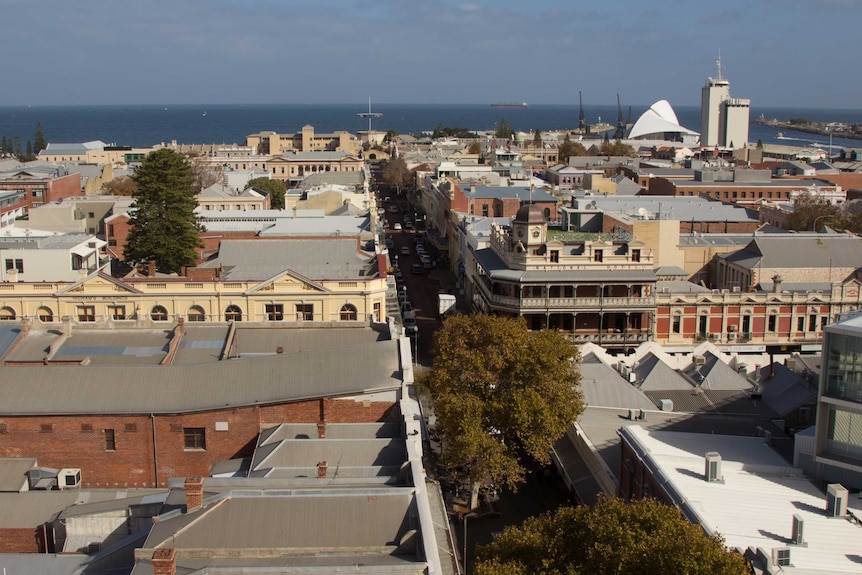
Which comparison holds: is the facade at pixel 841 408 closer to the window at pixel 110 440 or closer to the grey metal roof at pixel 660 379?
the grey metal roof at pixel 660 379

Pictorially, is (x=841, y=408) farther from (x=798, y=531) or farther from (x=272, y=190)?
(x=272, y=190)

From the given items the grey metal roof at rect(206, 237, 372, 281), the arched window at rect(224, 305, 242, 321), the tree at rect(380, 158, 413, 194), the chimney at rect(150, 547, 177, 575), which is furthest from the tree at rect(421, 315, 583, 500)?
the tree at rect(380, 158, 413, 194)

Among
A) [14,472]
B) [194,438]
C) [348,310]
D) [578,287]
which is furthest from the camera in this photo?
[578,287]

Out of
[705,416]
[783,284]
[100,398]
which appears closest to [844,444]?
[705,416]

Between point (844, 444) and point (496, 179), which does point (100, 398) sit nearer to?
point (844, 444)

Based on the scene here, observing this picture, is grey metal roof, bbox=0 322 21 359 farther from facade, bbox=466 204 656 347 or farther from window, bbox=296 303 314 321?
facade, bbox=466 204 656 347

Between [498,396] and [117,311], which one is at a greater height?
[117,311]

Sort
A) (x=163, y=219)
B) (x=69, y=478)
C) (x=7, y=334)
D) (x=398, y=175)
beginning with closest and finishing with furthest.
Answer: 1. (x=69, y=478)
2. (x=7, y=334)
3. (x=163, y=219)
4. (x=398, y=175)

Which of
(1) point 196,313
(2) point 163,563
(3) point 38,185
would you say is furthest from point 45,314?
(3) point 38,185
